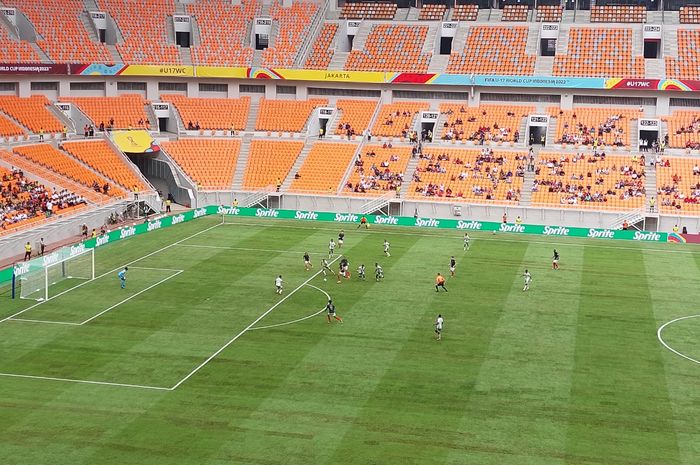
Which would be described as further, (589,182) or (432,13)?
(432,13)

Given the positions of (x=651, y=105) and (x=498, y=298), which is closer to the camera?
(x=498, y=298)

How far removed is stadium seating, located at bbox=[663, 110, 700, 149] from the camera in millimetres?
76875

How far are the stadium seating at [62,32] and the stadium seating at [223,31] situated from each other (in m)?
9.34

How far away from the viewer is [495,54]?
86.1 meters

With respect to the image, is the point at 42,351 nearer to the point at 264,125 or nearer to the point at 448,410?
the point at 448,410

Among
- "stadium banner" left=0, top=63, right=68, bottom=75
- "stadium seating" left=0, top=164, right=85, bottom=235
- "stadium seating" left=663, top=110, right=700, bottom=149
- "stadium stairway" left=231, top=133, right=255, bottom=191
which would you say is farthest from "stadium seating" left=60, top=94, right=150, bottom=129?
"stadium seating" left=663, top=110, right=700, bottom=149

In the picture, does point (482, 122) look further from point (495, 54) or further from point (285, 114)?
point (285, 114)

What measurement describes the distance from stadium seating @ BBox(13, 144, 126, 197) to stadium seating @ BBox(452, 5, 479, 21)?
3908cm

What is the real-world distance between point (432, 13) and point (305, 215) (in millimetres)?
30686

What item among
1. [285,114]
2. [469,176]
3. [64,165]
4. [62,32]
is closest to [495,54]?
[469,176]

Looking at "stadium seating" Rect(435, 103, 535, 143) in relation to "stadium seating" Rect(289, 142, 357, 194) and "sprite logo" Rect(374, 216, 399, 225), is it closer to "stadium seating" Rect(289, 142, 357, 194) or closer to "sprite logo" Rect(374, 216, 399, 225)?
"stadium seating" Rect(289, 142, 357, 194)

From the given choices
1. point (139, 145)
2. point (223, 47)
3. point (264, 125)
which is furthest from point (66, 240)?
point (223, 47)

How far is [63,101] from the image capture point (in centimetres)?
8144

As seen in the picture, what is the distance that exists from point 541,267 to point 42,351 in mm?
30230
